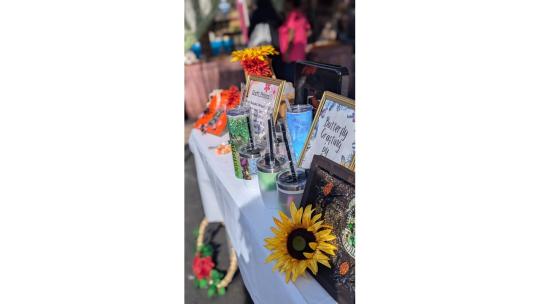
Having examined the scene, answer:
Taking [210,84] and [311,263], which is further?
[210,84]

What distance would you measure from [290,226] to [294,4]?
16.5 feet

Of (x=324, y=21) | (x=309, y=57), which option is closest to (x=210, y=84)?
(x=309, y=57)

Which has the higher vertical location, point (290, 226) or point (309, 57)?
point (309, 57)

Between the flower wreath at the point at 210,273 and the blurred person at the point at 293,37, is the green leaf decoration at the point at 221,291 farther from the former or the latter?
the blurred person at the point at 293,37

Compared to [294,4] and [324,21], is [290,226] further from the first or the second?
[324,21]

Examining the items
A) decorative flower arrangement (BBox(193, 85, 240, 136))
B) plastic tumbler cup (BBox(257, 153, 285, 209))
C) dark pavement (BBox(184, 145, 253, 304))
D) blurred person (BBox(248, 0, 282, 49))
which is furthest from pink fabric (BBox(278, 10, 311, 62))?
plastic tumbler cup (BBox(257, 153, 285, 209))

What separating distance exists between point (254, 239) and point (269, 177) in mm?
181

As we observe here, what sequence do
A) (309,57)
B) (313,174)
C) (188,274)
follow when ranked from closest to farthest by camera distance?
(313,174)
(188,274)
(309,57)

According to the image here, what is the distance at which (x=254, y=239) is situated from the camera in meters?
1.04

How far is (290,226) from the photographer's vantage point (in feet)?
2.79

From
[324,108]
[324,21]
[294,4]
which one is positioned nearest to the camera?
[324,108]

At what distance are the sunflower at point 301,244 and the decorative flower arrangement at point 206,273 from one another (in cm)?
116

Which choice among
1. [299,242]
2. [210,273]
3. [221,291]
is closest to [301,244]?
[299,242]

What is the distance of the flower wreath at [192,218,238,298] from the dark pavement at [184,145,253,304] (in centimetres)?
3
